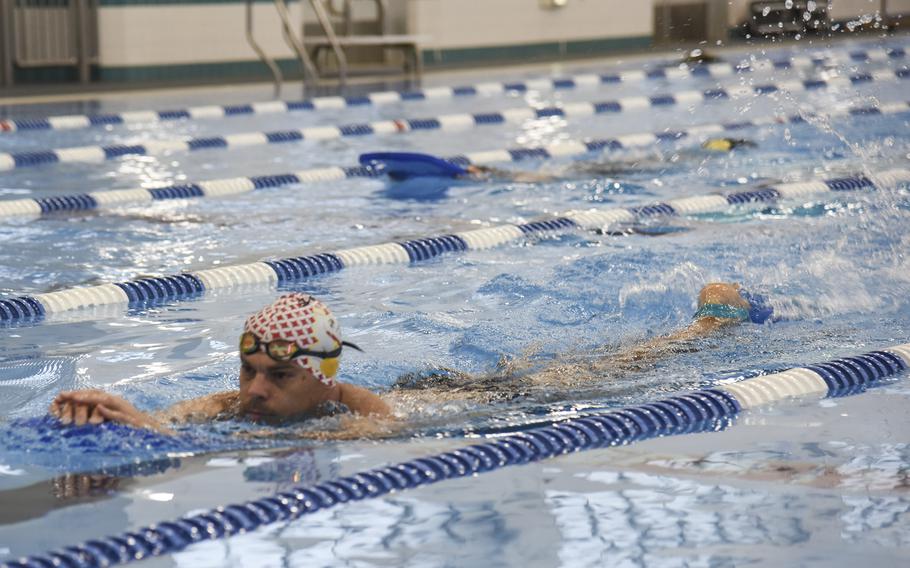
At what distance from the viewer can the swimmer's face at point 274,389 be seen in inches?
132

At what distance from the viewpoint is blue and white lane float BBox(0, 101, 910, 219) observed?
7332 millimetres

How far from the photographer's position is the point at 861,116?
11008mm

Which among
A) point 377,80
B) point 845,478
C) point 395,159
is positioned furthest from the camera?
point 377,80

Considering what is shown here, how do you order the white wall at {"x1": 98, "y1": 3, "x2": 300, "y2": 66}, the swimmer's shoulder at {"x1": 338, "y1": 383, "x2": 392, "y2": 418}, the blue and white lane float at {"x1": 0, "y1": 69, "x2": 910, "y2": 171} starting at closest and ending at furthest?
the swimmer's shoulder at {"x1": 338, "y1": 383, "x2": 392, "y2": 418} → the blue and white lane float at {"x1": 0, "y1": 69, "x2": 910, "y2": 171} → the white wall at {"x1": 98, "y1": 3, "x2": 300, "y2": 66}

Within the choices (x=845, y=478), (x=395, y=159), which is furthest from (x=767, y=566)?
(x=395, y=159)

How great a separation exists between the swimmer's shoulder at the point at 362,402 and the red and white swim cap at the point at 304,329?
10 centimetres

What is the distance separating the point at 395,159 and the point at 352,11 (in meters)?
8.91

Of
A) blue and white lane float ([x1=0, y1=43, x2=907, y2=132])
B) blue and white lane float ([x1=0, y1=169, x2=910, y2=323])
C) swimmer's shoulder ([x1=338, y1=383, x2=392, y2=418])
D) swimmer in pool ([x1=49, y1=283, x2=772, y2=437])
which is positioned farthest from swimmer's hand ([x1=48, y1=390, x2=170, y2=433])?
blue and white lane float ([x1=0, y1=43, x2=907, y2=132])

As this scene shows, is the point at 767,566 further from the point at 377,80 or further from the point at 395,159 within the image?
the point at 377,80

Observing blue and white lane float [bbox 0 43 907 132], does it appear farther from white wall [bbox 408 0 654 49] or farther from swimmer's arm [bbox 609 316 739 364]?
swimmer's arm [bbox 609 316 739 364]

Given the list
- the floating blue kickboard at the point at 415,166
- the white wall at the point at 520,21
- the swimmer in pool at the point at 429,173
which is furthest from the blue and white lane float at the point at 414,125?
A: the white wall at the point at 520,21

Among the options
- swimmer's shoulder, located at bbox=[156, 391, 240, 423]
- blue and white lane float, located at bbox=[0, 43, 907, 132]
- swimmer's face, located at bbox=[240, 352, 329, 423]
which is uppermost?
blue and white lane float, located at bbox=[0, 43, 907, 132]

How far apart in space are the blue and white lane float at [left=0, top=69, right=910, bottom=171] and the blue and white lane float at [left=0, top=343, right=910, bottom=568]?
6.03 meters

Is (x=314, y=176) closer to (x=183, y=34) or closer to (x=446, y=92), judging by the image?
(x=446, y=92)
